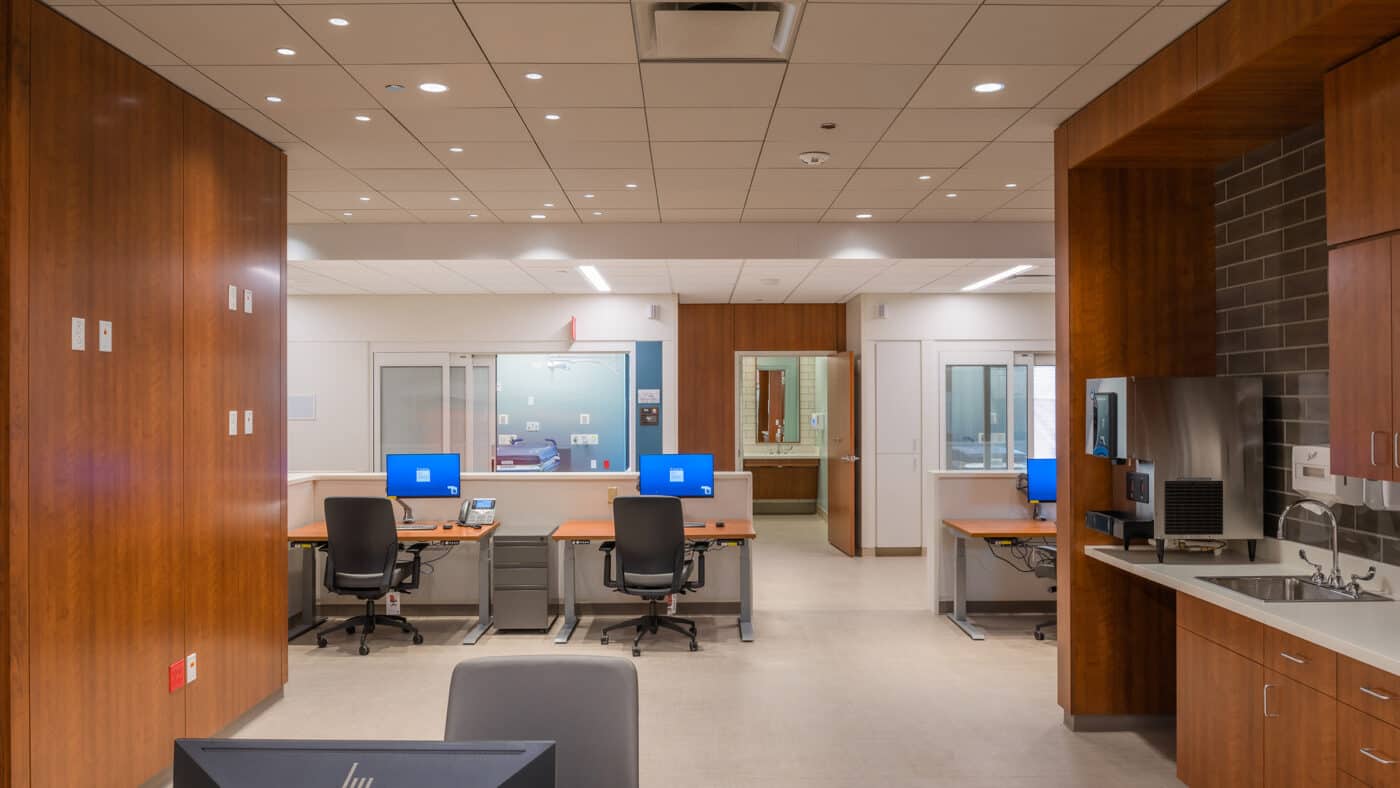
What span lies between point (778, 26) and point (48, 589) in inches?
123

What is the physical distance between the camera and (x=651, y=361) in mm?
9234

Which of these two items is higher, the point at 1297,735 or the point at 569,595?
the point at 1297,735

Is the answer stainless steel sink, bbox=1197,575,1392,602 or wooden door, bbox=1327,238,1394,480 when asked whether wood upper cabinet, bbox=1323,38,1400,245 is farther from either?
stainless steel sink, bbox=1197,575,1392,602

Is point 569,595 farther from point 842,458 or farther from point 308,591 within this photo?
point 842,458

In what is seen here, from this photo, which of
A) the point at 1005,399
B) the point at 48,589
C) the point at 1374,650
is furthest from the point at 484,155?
the point at 1005,399

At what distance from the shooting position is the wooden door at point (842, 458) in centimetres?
893

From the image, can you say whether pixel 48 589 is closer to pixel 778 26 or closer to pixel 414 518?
pixel 778 26

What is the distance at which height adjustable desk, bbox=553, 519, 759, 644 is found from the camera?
18.8ft

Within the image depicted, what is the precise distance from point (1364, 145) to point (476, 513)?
17.5 ft

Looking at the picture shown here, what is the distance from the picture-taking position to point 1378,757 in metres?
2.42

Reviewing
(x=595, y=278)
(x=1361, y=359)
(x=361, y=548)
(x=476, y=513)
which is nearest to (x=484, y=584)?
(x=476, y=513)

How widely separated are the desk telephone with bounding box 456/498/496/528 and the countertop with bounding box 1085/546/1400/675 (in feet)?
13.1

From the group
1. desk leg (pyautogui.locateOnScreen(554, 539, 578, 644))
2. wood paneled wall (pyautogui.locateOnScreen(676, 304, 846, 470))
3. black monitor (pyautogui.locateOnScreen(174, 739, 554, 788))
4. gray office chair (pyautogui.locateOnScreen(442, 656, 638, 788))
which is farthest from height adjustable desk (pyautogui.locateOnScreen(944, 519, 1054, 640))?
black monitor (pyautogui.locateOnScreen(174, 739, 554, 788))

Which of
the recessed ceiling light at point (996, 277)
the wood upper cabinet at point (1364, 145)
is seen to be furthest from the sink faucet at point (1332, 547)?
the recessed ceiling light at point (996, 277)
